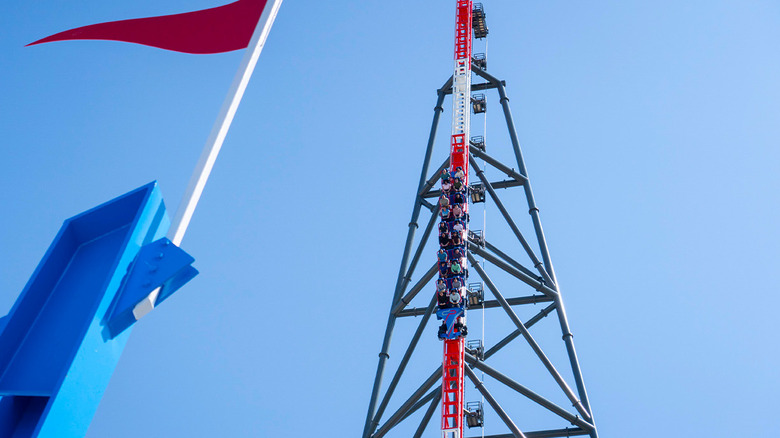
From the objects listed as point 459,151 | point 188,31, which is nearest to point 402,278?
point 459,151

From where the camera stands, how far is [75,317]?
4.90 m

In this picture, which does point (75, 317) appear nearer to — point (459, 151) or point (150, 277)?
point (150, 277)

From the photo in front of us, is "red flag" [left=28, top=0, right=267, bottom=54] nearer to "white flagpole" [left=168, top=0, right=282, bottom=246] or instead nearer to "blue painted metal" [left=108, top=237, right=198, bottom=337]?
"white flagpole" [left=168, top=0, right=282, bottom=246]

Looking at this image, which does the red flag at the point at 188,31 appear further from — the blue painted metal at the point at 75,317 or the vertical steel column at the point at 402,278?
the vertical steel column at the point at 402,278

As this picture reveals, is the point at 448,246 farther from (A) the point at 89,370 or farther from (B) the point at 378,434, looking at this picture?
(A) the point at 89,370

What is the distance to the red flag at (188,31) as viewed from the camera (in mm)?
6793

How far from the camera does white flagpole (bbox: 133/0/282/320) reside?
5.13 metres

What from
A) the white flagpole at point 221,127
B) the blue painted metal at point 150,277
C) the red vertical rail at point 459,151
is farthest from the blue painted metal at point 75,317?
the red vertical rail at point 459,151

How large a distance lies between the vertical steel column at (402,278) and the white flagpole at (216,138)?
1576 cm

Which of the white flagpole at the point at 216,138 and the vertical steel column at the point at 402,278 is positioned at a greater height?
the vertical steel column at the point at 402,278

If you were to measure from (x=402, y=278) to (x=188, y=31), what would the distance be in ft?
54.0

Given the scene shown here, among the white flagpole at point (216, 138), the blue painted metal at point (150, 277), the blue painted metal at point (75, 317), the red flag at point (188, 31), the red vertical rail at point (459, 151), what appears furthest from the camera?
the red vertical rail at point (459, 151)

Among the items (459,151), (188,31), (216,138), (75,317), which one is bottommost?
(75,317)

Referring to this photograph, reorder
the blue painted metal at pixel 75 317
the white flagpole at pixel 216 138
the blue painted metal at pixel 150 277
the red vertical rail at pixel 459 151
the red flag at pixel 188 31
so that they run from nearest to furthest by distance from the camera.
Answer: the blue painted metal at pixel 75 317 → the blue painted metal at pixel 150 277 → the white flagpole at pixel 216 138 → the red flag at pixel 188 31 → the red vertical rail at pixel 459 151
